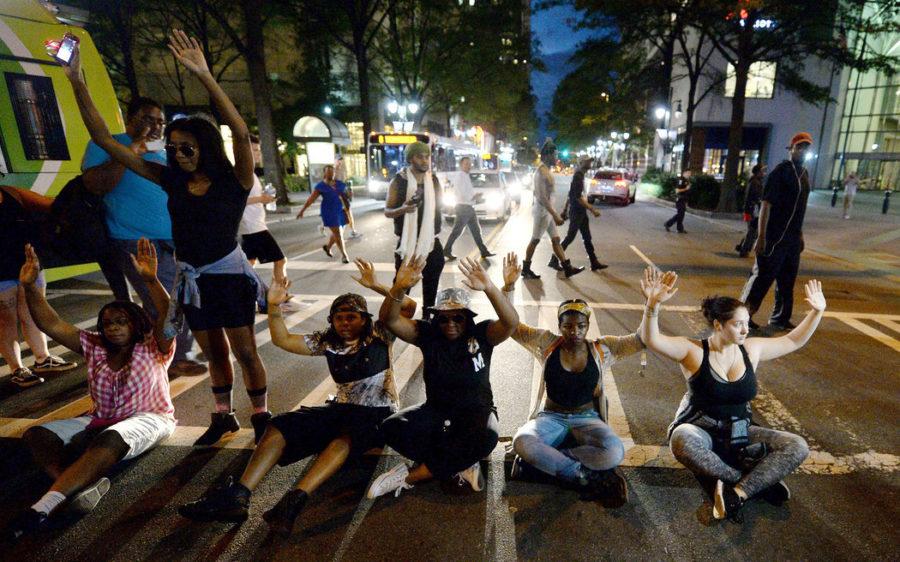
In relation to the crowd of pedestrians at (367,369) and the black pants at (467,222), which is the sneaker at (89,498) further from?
the black pants at (467,222)

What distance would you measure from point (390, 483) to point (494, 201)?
533 inches

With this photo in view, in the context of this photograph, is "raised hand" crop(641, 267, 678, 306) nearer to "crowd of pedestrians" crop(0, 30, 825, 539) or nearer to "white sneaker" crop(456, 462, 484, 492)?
"crowd of pedestrians" crop(0, 30, 825, 539)

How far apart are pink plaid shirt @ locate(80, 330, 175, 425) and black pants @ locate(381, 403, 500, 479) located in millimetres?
1532

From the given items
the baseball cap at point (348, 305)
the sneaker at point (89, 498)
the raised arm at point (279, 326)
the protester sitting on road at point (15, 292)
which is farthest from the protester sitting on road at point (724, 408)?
the protester sitting on road at point (15, 292)

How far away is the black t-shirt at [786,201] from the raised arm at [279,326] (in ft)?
17.5

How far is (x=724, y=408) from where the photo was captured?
111 inches

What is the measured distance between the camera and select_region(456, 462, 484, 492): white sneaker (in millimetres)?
2814

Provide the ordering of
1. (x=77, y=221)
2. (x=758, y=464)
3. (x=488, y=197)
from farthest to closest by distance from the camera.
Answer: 1. (x=488, y=197)
2. (x=77, y=221)
3. (x=758, y=464)

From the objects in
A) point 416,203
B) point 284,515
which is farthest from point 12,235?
point 284,515

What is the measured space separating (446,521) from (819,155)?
3983cm

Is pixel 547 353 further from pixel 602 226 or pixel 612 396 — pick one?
pixel 602 226

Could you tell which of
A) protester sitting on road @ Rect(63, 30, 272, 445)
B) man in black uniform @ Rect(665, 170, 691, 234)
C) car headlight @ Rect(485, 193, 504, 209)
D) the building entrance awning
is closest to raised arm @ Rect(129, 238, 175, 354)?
protester sitting on road @ Rect(63, 30, 272, 445)

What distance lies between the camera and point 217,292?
3047 millimetres

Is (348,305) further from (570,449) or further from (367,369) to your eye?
(570,449)
